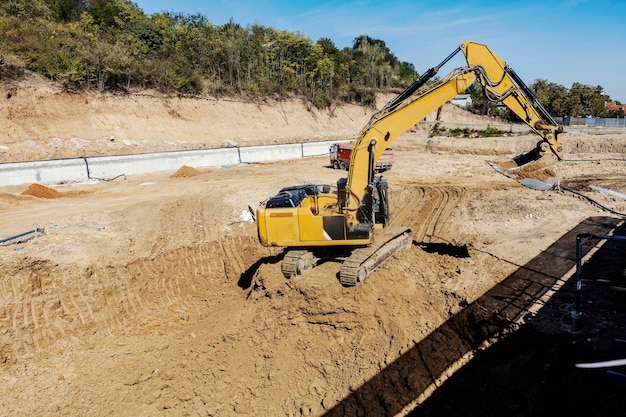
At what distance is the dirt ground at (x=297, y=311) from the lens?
254 inches

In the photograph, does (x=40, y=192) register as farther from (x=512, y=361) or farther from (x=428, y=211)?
(x=512, y=361)

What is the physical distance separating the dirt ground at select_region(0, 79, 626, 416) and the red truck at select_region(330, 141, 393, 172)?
4378mm

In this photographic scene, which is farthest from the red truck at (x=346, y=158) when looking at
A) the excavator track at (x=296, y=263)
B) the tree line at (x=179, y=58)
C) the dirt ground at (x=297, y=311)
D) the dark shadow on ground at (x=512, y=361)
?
the tree line at (x=179, y=58)

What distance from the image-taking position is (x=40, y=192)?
58.3ft

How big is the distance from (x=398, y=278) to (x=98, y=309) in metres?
7.69

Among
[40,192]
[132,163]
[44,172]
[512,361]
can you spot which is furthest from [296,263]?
[132,163]

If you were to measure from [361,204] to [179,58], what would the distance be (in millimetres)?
30379

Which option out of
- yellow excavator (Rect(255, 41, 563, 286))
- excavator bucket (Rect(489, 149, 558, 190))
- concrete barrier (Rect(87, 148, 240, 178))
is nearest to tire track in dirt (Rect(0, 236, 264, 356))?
yellow excavator (Rect(255, 41, 563, 286))

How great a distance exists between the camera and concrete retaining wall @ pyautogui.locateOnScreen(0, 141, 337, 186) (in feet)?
63.0

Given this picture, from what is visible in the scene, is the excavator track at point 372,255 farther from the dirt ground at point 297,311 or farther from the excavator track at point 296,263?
the excavator track at point 296,263

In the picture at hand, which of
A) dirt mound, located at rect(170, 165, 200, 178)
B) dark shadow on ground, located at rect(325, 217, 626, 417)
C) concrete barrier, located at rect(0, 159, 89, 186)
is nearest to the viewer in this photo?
dark shadow on ground, located at rect(325, 217, 626, 417)

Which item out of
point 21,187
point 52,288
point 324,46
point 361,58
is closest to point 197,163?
point 21,187

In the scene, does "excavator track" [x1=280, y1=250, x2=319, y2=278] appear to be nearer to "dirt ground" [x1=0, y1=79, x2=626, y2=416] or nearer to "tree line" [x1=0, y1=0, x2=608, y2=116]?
"dirt ground" [x1=0, y1=79, x2=626, y2=416]

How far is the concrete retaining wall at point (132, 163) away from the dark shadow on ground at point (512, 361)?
A: 19.3 m
